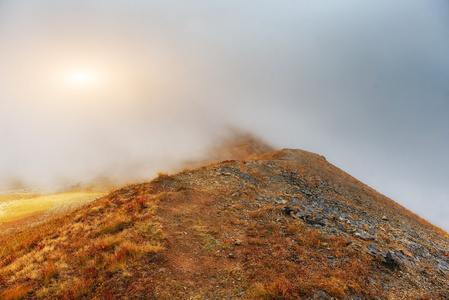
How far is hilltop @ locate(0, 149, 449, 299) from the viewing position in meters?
8.12

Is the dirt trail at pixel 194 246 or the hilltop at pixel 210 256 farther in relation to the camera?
the dirt trail at pixel 194 246

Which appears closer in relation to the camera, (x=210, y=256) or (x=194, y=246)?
(x=210, y=256)

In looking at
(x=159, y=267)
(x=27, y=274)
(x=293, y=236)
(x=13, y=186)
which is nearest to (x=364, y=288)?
(x=293, y=236)

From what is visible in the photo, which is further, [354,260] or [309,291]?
[354,260]

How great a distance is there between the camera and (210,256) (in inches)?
410

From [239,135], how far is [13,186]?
118245mm

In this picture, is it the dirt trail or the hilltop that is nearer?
the hilltop

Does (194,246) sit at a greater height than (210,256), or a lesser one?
greater

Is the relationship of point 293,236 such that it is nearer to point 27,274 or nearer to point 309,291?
point 309,291

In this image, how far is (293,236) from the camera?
39.5 ft

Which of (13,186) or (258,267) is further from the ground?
(258,267)

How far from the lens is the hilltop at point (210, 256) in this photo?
8.12 metres

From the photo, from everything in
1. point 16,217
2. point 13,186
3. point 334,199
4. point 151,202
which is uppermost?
point 151,202

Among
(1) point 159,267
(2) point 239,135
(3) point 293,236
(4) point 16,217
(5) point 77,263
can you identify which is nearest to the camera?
(1) point 159,267
